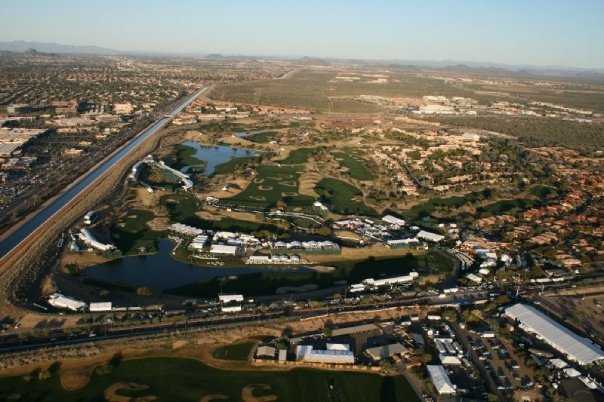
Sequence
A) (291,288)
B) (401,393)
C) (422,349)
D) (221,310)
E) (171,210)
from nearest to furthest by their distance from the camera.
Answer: (401,393)
(422,349)
(221,310)
(291,288)
(171,210)

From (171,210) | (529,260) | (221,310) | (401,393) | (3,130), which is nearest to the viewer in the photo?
(401,393)

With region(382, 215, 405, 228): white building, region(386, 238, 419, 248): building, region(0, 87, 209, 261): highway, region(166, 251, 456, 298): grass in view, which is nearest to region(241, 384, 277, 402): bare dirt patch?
region(166, 251, 456, 298): grass

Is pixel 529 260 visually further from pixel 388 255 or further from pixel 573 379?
pixel 573 379

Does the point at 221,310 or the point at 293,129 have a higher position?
the point at 293,129

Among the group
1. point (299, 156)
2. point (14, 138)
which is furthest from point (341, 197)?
point (14, 138)

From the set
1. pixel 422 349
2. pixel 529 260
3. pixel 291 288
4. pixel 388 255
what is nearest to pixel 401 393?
pixel 422 349

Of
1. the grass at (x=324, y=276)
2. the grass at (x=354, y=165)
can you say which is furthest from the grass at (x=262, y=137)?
the grass at (x=324, y=276)
